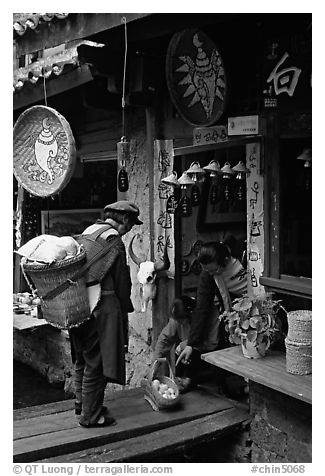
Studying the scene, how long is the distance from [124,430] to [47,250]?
5.50 feet

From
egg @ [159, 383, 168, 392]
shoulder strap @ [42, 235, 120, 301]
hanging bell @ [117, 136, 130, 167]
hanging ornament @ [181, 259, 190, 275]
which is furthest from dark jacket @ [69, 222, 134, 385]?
hanging ornament @ [181, 259, 190, 275]

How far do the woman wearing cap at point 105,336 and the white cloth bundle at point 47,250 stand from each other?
0.41m

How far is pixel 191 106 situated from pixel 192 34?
657 mm

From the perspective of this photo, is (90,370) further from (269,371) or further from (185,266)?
(185,266)

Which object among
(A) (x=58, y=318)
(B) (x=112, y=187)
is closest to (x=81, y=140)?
(B) (x=112, y=187)

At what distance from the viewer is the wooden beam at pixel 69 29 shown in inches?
190

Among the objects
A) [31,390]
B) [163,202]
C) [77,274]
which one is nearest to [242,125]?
[163,202]

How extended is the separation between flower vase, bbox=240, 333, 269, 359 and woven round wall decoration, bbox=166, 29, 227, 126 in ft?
6.71

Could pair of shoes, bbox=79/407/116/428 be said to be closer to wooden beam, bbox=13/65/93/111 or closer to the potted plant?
the potted plant

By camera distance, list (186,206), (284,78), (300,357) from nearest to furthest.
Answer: (300,357)
(284,78)
(186,206)

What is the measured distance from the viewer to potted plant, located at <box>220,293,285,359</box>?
4918mm

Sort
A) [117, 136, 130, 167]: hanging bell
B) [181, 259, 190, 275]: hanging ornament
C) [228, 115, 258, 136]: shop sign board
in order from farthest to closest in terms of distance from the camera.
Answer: [181, 259, 190, 275]: hanging ornament
[117, 136, 130, 167]: hanging bell
[228, 115, 258, 136]: shop sign board

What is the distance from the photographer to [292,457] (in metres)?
4.80

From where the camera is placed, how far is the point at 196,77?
5.63m
